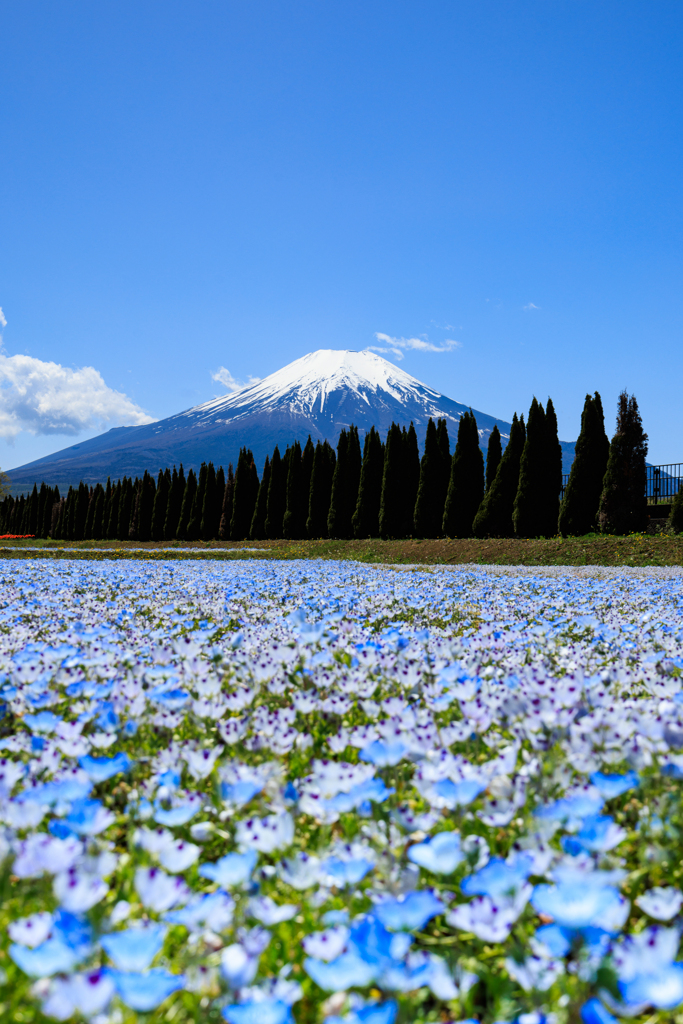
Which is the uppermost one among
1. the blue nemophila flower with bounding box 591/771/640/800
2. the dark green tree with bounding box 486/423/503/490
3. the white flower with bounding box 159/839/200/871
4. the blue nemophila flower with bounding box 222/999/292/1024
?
the dark green tree with bounding box 486/423/503/490

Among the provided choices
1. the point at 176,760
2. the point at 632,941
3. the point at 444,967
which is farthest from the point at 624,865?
the point at 176,760

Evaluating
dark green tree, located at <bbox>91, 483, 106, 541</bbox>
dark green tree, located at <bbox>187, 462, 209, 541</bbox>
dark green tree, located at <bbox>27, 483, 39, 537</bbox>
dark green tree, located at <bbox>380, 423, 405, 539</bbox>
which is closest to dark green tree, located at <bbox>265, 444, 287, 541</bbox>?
dark green tree, located at <bbox>187, 462, 209, 541</bbox>

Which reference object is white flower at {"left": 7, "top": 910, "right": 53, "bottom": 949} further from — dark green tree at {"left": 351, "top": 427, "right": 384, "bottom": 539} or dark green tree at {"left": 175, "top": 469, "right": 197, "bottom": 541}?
dark green tree at {"left": 175, "top": 469, "right": 197, "bottom": 541}

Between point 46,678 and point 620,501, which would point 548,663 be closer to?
point 46,678

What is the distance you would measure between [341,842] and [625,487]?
74.4 feet

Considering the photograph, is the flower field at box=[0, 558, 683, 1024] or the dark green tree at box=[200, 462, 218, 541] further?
the dark green tree at box=[200, 462, 218, 541]

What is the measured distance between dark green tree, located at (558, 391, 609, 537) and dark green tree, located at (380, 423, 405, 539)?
8.30 meters

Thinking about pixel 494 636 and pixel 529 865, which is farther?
pixel 494 636

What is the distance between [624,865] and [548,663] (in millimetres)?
1439

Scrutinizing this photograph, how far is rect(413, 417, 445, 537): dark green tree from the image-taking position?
27484mm

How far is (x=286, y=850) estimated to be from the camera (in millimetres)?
1291

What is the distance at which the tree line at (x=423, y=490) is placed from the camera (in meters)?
22.2

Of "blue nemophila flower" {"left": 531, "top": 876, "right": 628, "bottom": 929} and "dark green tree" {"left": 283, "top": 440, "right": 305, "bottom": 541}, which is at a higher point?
"dark green tree" {"left": 283, "top": 440, "right": 305, "bottom": 541}

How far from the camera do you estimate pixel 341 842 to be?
50.5 inches
